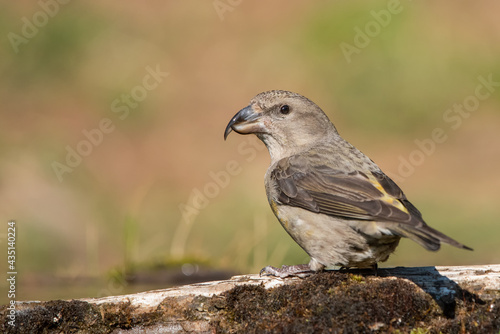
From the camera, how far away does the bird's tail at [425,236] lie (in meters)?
5.02

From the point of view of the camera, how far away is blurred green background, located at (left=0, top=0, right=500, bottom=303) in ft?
32.0

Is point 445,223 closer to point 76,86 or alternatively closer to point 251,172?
point 251,172

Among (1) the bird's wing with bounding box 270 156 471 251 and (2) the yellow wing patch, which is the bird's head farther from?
(2) the yellow wing patch

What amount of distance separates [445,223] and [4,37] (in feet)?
30.6

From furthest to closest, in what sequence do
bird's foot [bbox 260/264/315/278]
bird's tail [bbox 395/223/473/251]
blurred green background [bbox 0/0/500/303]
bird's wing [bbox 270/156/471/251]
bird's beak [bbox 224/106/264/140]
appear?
blurred green background [bbox 0/0/500/303] → bird's beak [bbox 224/106/264/140] → bird's foot [bbox 260/264/315/278] → bird's wing [bbox 270/156/471/251] → bird's tail [bbox 395/223/473/251]

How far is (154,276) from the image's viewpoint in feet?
26.4

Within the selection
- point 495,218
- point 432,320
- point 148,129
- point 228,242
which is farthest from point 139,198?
point 432,320

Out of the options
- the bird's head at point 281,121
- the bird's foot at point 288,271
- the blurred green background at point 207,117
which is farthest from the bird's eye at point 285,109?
the blurred green background at point 207,117

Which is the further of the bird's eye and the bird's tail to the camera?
the bird's eye

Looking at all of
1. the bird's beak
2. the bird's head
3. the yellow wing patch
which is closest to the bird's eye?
the bird's head

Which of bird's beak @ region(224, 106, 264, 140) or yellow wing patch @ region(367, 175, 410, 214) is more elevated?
bird's beak @ region(224, 106, 264, 140)

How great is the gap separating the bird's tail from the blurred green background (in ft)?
9.95

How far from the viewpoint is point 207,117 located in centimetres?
1456

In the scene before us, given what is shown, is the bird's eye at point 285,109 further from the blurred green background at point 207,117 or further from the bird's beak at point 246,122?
the blurred green background at point 207,117
